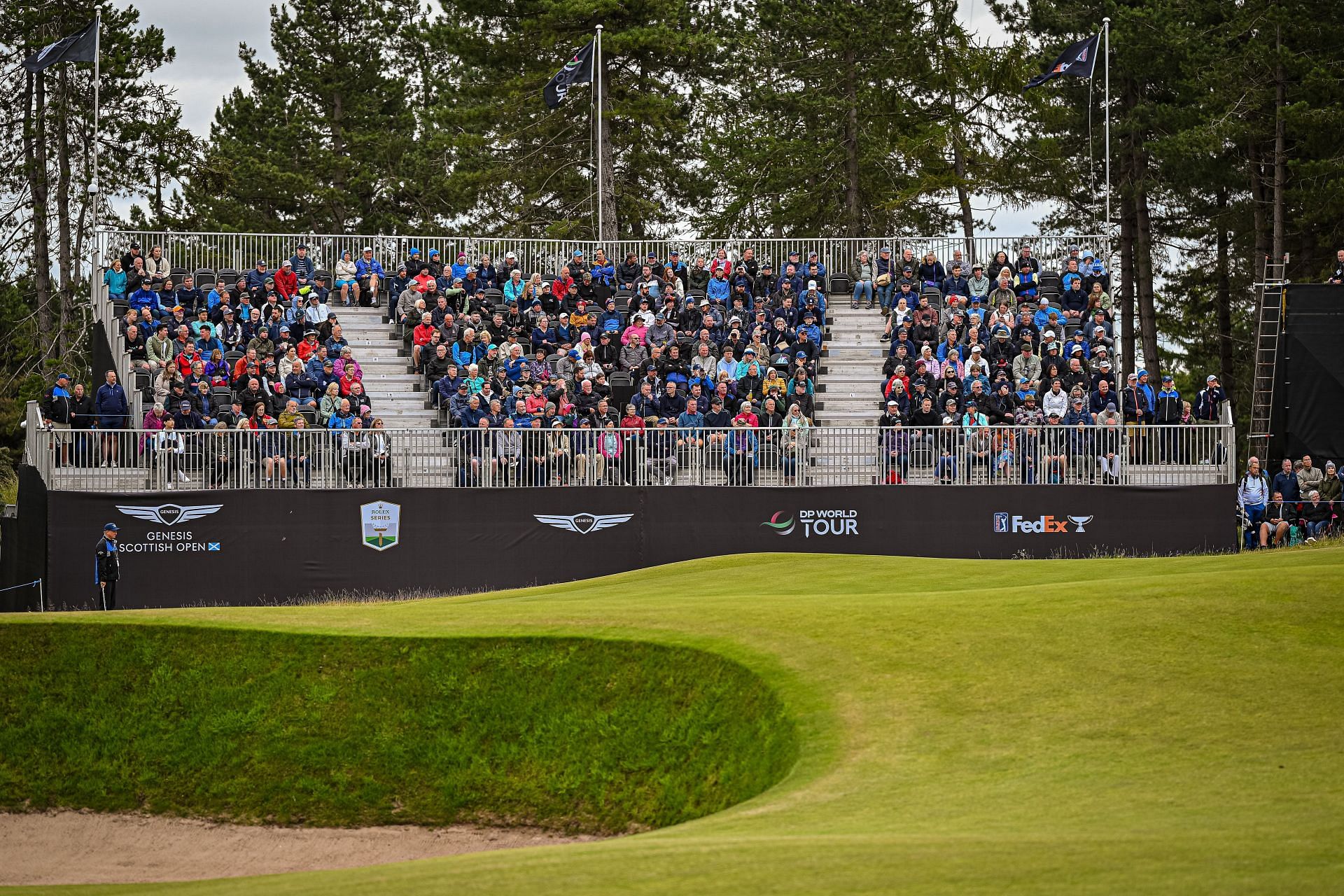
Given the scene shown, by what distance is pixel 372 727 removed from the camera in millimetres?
13805

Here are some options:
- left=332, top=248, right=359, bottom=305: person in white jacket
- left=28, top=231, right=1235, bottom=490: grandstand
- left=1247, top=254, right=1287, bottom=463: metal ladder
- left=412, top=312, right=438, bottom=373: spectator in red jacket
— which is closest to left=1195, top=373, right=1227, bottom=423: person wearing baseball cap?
left=28, top=231, right=1235, bottom=490: grandstand

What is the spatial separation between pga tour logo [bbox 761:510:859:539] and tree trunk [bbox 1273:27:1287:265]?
22.8 metres

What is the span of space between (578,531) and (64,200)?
33419mm

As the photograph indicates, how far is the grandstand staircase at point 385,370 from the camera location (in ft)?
98.6

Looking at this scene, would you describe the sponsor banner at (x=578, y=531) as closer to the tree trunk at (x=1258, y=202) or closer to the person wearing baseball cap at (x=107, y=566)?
the person wearing baseball cap at (x=107, y=566)

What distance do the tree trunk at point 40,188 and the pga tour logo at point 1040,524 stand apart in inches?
1436

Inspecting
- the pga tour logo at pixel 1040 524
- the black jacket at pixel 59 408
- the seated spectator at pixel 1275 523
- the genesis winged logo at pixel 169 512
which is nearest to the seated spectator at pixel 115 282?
the black jacket at pixel 59 408

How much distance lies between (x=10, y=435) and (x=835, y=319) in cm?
3492

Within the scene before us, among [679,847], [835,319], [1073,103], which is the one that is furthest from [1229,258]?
[679,847]

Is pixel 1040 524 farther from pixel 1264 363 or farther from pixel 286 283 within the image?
pixel 286 283

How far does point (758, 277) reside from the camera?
3425 centimetres

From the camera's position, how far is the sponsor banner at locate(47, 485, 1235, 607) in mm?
25750

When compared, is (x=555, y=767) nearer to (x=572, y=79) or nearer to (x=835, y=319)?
(x=835, y=319)

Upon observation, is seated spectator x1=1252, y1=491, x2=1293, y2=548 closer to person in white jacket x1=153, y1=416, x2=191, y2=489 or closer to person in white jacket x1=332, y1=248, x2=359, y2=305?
person in white jacket x1=153, y1=416, x2=191, y2=489
